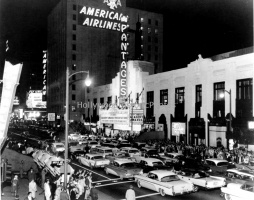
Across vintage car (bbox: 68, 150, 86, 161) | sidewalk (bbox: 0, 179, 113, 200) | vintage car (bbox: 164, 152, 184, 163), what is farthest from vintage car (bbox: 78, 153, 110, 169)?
sidewalk (bbox: 0, 179, 113, 200)

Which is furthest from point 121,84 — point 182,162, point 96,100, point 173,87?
point 182,162

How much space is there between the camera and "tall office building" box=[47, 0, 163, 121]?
8494 cm

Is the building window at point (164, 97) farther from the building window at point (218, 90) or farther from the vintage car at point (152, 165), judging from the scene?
the vintage car at point (152, 165)

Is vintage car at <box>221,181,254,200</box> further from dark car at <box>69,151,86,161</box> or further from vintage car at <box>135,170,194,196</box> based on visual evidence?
dark car at <box>69,151,86,161</box>

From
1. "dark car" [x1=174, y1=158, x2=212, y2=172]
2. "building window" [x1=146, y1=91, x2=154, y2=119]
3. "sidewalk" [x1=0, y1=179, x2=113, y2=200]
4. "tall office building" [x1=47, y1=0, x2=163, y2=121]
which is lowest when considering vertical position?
"sidewalk" [x1=0, y1=179, x2=113, y2=200]

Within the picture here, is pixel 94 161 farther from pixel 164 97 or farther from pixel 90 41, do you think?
pixel 90 41

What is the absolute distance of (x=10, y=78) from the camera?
14.0 metres

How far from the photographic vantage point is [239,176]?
1800 centimetres

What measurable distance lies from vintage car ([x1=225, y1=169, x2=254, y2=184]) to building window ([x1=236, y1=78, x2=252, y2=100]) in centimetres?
1832

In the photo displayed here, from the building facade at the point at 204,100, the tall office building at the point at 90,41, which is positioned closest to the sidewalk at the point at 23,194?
the building facade at the point at 204,100

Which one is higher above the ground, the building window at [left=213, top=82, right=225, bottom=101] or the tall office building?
the tall office building

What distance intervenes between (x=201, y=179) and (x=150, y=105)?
3400 centimetres

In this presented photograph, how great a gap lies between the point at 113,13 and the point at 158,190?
76101mm

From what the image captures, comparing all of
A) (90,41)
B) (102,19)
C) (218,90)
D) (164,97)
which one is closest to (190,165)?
(218,90)
